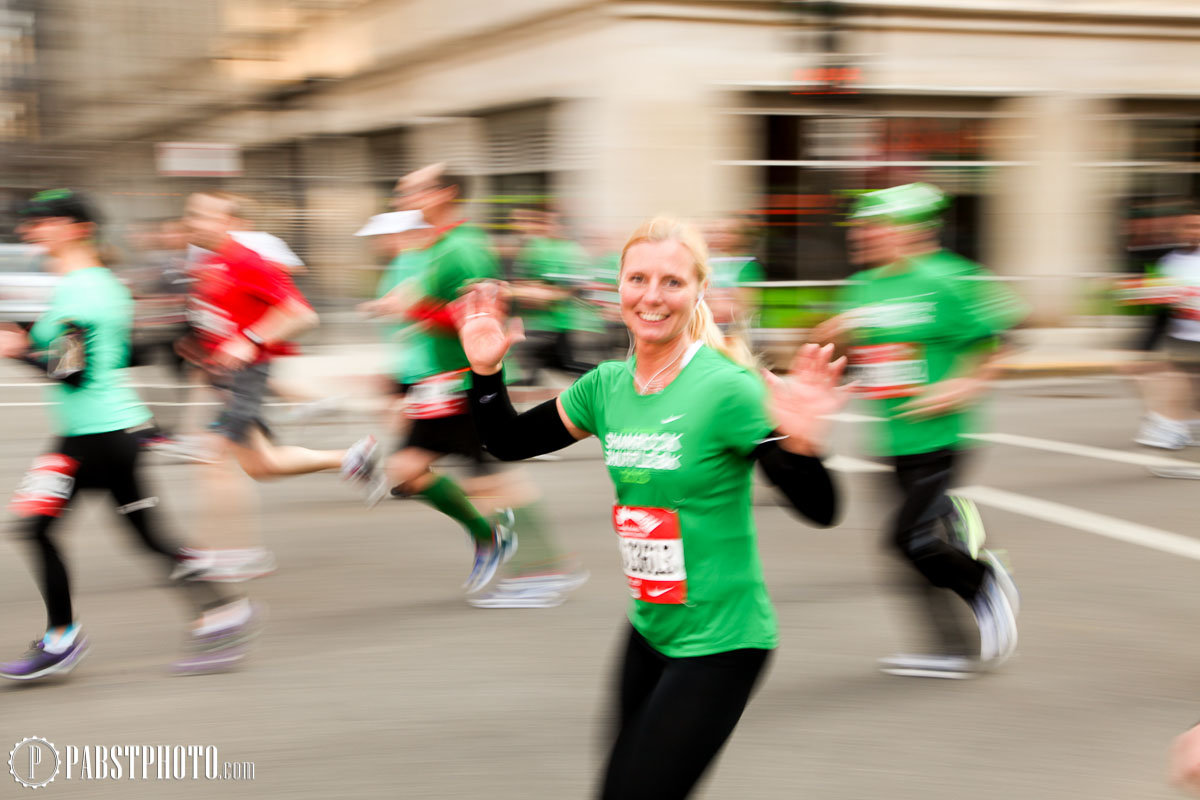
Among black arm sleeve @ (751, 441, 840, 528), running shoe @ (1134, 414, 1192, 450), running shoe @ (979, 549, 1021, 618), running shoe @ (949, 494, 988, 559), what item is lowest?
running shoe @ (1134, 414, 1192, 450)

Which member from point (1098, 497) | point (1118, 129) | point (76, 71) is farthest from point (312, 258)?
point (76, 71)

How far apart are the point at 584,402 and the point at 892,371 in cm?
212

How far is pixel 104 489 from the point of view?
4.80 m

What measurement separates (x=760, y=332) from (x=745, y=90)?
313 cm

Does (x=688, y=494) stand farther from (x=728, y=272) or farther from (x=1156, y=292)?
(x=1156, y=292)

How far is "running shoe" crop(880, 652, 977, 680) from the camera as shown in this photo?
499 cm

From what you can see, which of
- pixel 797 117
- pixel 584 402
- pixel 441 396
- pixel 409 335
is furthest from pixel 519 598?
pixel 797 117

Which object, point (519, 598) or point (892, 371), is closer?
point (892, 371)

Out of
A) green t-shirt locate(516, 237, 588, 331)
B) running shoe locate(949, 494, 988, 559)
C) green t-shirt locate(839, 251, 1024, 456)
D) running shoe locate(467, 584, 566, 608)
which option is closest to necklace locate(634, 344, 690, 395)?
green t-shirt locate(839, 251, 1024, 456)

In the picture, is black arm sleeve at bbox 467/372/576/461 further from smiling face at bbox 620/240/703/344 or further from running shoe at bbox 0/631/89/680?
running shoe at bbox 0/631/89/680

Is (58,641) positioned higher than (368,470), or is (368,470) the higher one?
(58,641)

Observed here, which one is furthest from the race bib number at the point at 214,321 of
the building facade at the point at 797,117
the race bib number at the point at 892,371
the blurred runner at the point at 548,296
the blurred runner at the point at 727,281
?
the building facade at the point at 797,117

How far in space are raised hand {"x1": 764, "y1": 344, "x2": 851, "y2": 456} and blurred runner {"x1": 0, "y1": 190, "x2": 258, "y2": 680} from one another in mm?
A: 2942

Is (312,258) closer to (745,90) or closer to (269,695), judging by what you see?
(745,90)
